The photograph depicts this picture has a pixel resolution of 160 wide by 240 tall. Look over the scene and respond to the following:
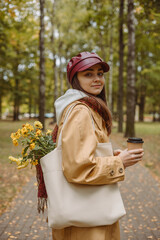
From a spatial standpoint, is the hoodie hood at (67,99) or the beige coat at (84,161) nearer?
the beige coat at (84,161)

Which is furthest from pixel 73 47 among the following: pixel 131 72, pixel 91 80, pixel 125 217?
pixel 91 80

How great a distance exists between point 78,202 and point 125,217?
3643mm

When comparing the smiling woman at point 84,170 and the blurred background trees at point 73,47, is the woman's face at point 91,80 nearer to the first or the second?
the smiling woman at point 84,170

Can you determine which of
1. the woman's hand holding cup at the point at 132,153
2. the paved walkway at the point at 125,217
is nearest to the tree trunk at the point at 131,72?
the paved walkway at the point at 125,217

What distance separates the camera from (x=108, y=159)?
5.60ft

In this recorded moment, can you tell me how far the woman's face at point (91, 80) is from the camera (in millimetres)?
1967

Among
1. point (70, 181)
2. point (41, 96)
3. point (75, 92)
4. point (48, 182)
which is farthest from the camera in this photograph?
point (41, 96)

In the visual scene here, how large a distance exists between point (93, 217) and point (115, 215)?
159 mm

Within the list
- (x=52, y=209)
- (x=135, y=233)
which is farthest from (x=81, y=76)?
(x=135, y=233)

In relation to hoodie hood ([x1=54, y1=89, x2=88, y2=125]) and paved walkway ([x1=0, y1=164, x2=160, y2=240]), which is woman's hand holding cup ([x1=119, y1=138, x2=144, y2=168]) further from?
paved walkway ([x1=0, y1=164, x2=160, y2=240])

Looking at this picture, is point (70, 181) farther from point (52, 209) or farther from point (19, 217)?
point (19, 217)

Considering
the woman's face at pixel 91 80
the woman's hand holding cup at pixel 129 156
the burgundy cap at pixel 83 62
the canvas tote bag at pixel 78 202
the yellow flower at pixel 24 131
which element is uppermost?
the burgundy cap at pixel 83 62

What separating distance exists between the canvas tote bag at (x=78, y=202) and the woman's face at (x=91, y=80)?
301 mm

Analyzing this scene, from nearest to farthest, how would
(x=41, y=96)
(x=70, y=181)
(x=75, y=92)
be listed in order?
(x=70, y=181)
(x=75, y=92)
(x=41, y=96)
